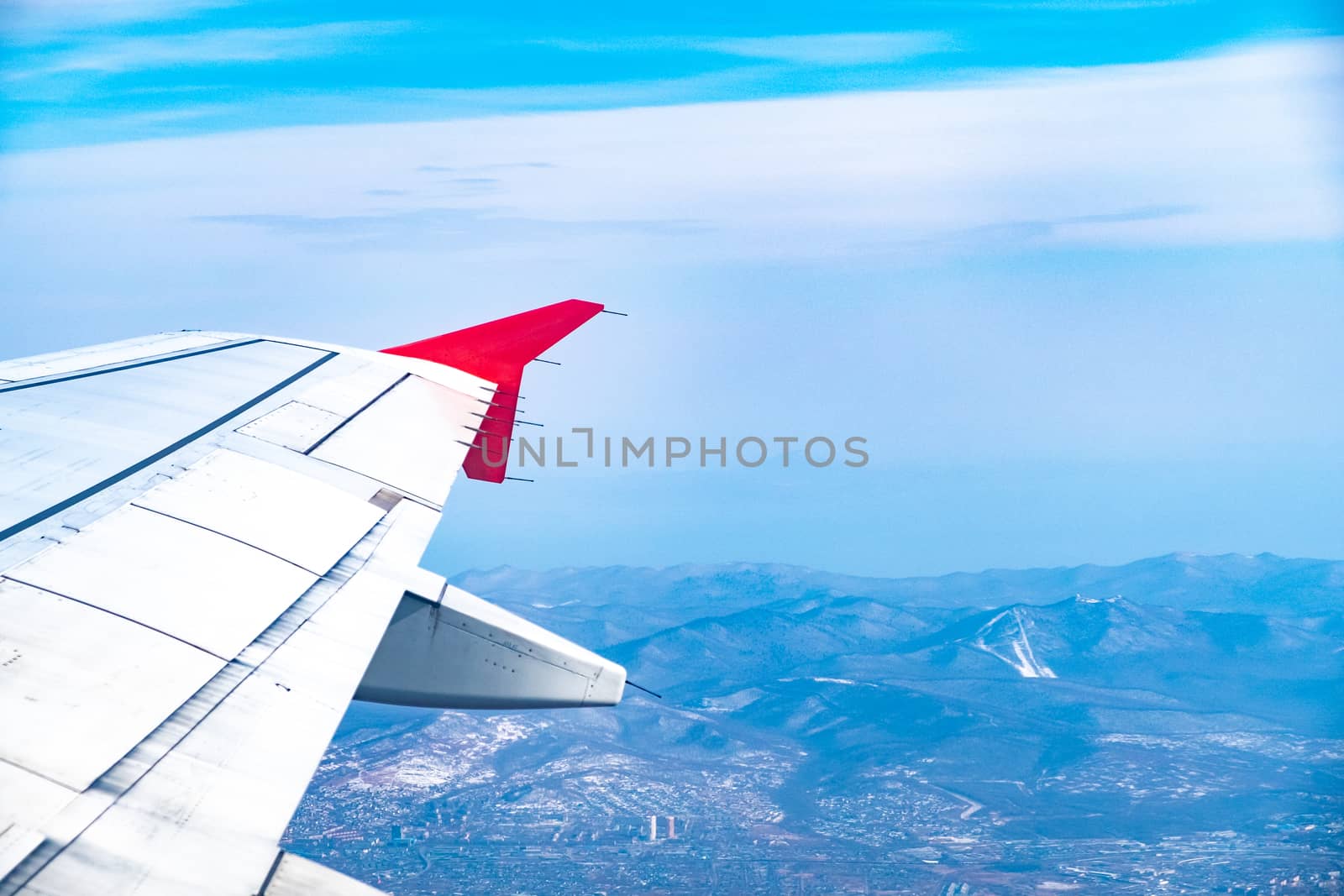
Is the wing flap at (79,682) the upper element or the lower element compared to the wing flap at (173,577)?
lower

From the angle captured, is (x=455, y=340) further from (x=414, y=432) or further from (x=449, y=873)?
(x=449, y=873)

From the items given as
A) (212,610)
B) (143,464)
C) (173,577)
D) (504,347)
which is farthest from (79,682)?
(504,347)

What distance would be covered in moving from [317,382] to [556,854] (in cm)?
18484

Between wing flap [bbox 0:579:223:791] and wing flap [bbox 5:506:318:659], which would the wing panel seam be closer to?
wing flap [bbox 5:506:318:659]

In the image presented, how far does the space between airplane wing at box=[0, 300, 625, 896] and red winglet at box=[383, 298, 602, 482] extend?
0.70 ft

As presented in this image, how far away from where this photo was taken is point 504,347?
1900 cm

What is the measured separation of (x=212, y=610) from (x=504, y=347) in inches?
468

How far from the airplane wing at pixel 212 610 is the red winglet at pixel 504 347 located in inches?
8.4

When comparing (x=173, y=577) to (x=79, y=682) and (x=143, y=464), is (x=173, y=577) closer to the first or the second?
(x=79, y=682)

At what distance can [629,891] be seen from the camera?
172000 millimetres

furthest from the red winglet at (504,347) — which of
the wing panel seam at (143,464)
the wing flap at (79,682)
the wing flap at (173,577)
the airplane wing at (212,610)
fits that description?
the wing flap at (79,682)

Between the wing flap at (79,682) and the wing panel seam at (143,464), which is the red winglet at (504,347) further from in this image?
the wing flap at (79,682)

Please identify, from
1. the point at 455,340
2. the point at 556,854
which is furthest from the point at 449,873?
the point at 455,340

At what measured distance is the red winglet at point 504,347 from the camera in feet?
58.2
